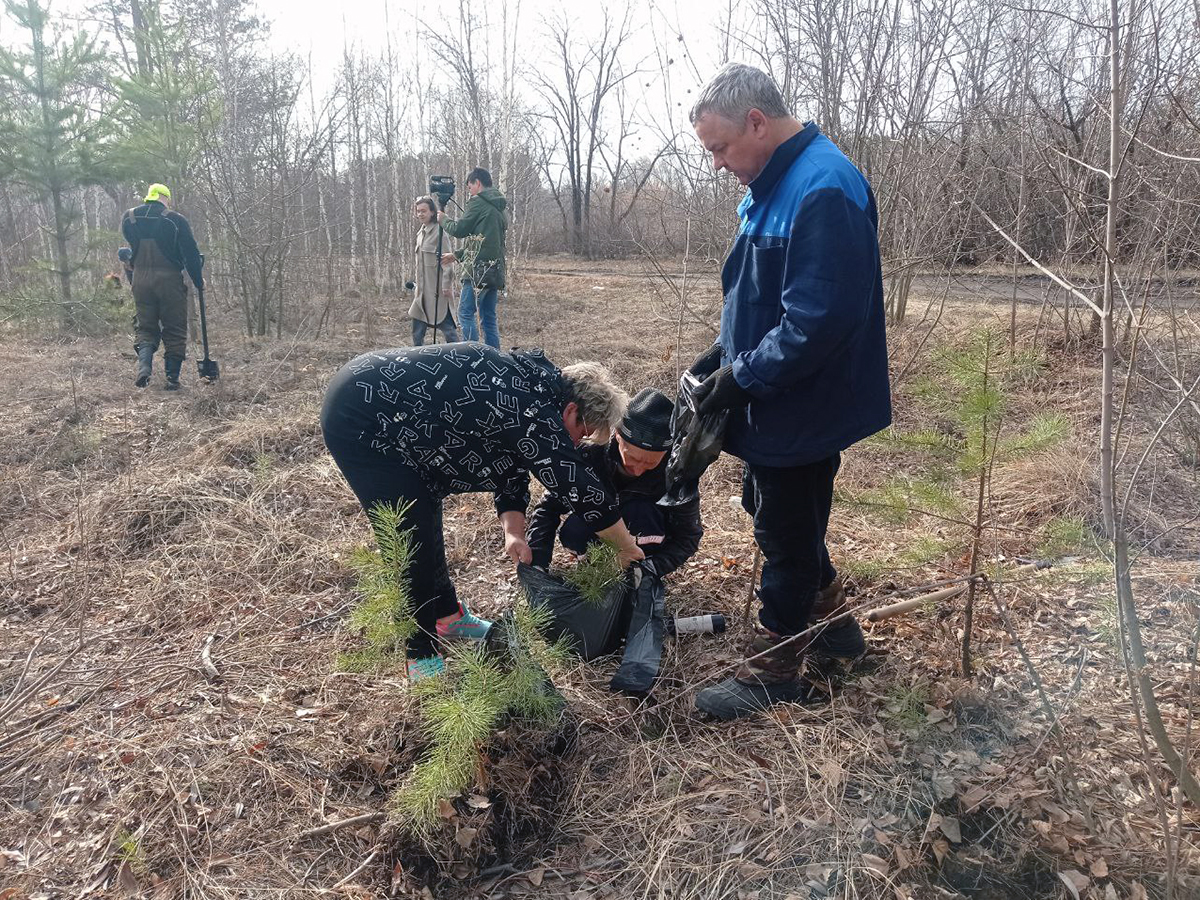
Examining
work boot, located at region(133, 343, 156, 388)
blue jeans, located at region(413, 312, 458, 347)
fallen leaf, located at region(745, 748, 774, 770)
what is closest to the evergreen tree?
work boot, located at region(133, 343, 156, 388)

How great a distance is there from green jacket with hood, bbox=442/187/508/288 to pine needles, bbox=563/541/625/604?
5529mm

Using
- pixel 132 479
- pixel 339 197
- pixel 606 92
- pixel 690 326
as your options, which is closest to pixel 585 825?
pixel 132 479

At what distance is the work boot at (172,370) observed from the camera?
7543mm

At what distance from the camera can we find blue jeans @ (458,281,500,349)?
7.86 meters

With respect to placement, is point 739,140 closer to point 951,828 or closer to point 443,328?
point 951,828

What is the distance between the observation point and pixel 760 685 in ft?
8.07

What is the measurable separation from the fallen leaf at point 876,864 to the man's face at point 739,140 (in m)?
1.82

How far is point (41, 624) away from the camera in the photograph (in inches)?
138

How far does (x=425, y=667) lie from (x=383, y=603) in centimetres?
53

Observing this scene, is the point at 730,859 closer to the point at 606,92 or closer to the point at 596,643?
the point at 596,643

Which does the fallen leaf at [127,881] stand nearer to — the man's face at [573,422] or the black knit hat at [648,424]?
the man's face at [573,422]

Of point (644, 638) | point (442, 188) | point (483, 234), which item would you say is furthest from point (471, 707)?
point (442, 188)

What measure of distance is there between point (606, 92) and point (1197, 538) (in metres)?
26.0

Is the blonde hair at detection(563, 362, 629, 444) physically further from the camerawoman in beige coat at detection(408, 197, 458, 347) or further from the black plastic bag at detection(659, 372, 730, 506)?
the camerawoman in beige coat at detection(408, 197, 458, 347)
